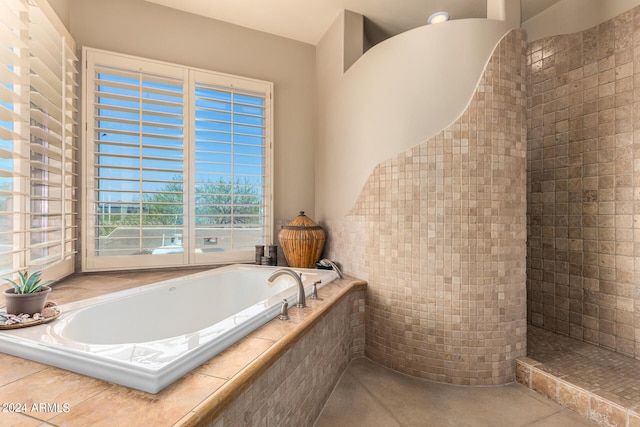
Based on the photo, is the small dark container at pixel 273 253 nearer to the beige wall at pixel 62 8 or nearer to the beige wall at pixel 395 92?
the beige wall at pixel 395 92

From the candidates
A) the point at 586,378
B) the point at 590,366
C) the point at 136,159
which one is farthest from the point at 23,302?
the point at 590,366

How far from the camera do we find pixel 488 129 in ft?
6.05

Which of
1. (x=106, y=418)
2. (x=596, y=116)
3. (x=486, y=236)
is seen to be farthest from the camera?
(x=596, y=116)

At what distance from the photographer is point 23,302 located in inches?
48.4

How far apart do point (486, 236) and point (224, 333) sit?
1.53 metres

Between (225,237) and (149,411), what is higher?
(225,237)

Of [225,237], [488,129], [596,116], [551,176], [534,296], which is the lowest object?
[534,296]

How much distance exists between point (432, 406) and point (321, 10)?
9.50 ft

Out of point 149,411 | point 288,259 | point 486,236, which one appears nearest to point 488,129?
point 486,236

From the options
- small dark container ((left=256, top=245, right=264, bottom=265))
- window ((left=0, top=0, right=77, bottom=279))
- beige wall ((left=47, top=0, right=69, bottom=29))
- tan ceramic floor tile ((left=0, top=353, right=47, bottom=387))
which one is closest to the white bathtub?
tan ceramic floor tile ((left=0, top=353, right=47, bottom=387))

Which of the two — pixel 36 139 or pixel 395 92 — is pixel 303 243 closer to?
pixel 395 92

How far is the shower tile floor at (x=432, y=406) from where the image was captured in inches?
60.4

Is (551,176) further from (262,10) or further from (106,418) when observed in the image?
(106,418)

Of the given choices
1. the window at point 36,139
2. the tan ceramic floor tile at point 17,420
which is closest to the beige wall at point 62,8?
the window at point 36,139
